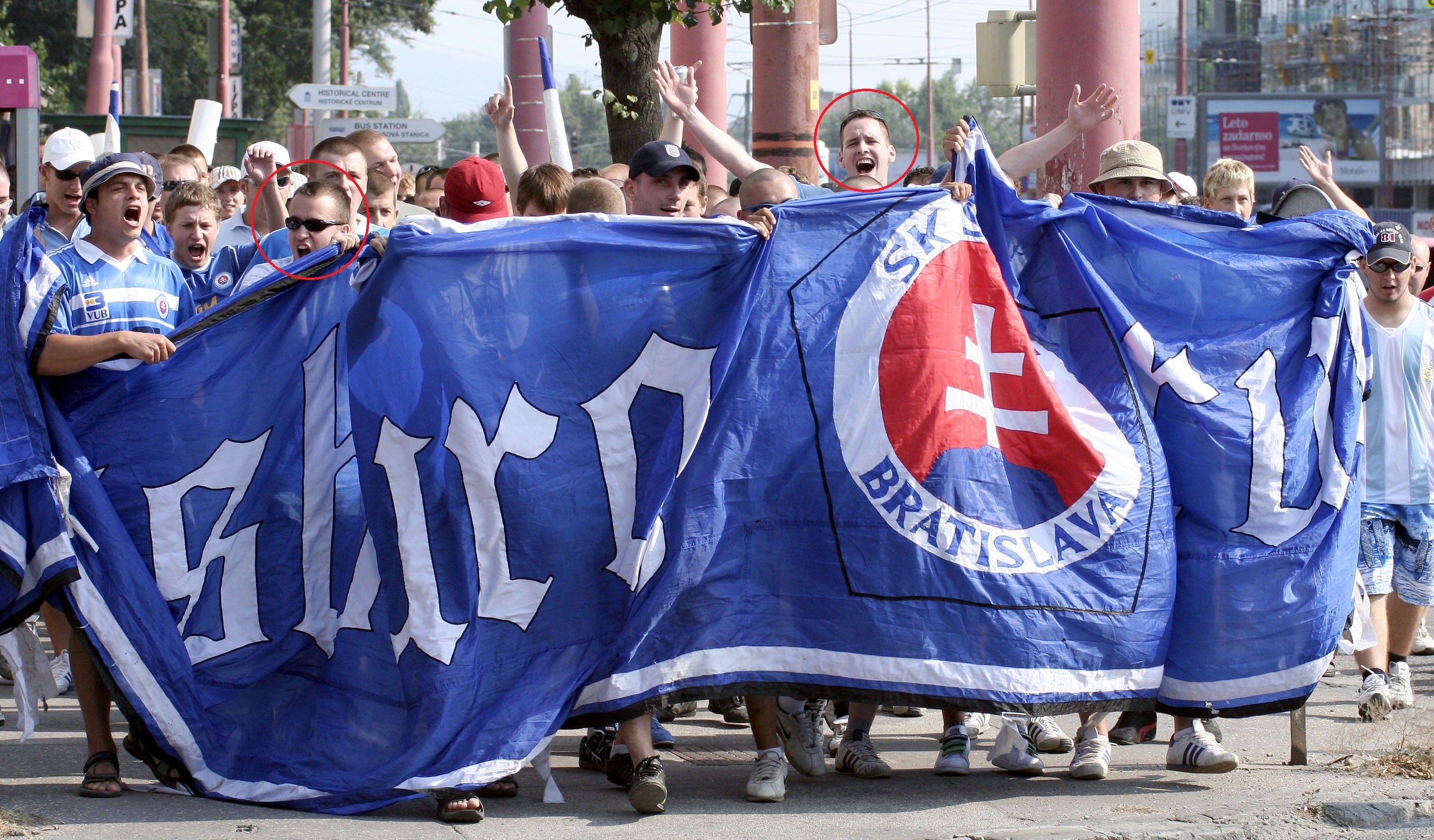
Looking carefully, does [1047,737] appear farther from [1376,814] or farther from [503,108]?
[503,108]

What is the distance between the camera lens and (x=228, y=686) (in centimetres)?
522

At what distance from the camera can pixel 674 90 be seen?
6.93m

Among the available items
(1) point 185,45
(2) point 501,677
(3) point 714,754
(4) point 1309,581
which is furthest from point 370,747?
(1) point 185,45

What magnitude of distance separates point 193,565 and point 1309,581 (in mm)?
3674

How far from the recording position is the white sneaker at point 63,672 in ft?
22.6

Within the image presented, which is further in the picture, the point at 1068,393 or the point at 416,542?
the point at 1068,393

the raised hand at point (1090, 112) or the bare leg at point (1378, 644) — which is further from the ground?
the raised hand at point (1090, 112)

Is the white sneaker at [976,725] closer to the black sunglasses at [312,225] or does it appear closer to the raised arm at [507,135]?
the black sunglasses at [312,225]

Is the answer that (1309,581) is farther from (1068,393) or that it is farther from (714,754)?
(714,754)

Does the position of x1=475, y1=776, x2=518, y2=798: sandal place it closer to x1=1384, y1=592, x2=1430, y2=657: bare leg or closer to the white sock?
the white sock

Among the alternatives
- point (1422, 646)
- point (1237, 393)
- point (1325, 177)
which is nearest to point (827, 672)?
point (1237, 393)

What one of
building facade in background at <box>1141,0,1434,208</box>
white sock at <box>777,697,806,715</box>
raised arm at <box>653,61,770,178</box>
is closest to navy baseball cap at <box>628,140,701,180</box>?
raised arm at <box>653,61,770,178</box>

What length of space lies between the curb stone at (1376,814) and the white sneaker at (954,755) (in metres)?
1.15

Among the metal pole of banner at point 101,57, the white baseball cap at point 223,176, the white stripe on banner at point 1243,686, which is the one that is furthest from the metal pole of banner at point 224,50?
the white stripe on banner at point 1243,686
